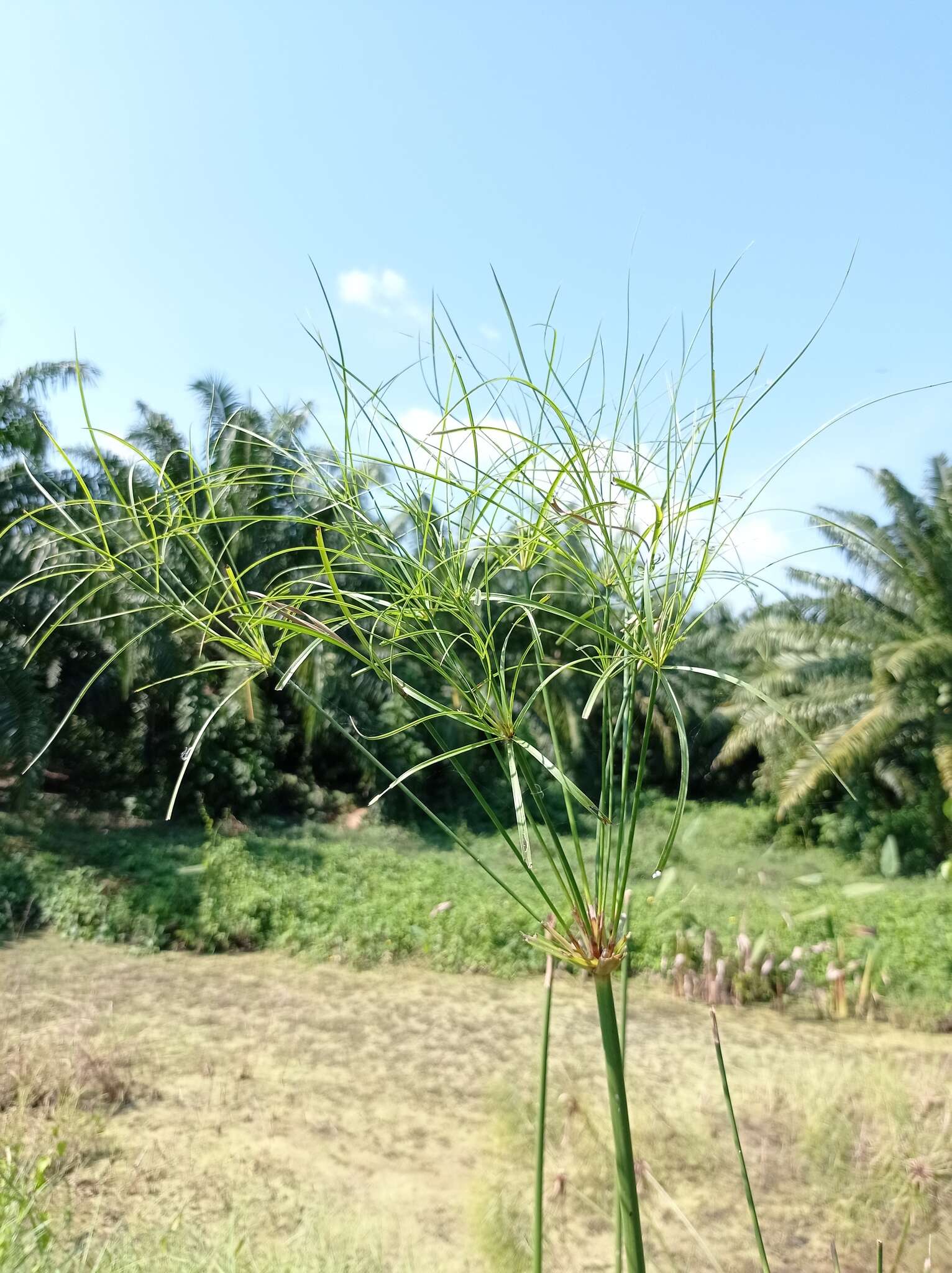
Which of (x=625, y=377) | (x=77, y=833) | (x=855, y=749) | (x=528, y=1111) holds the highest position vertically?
(x=855, y=749)

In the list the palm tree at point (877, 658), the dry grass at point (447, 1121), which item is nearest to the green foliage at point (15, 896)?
the dry grass at point (447, 1121)

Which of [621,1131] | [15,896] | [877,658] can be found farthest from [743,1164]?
[877,658]

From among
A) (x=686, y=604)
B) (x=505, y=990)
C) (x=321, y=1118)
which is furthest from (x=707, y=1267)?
(x=505, y=990)

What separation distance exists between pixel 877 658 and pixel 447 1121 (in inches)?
339

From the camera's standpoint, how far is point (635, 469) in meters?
0.76

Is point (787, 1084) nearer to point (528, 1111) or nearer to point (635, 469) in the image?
point (528, 1111)

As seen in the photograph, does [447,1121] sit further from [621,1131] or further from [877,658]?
[877,658]

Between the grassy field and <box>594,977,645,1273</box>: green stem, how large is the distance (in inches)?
214

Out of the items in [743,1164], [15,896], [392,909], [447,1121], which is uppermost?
[743,1164]

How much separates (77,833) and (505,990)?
6.37 metres

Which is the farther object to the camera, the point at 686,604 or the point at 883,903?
the point at 883,903

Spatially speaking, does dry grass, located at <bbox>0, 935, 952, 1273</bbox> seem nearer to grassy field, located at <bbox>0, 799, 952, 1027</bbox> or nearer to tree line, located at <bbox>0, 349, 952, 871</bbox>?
grassy field, located at <bbox>0, 799, 952, 1027</bbox>

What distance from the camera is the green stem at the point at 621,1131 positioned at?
626 mm

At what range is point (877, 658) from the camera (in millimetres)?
11055
